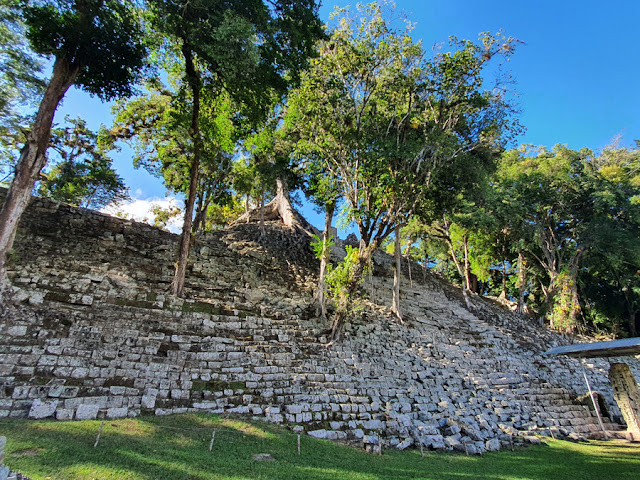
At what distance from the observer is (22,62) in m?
8.95

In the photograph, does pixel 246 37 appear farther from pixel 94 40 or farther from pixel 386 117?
pixel 386 117

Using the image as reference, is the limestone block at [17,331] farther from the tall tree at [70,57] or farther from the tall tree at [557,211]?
the tall tree at [557,211]

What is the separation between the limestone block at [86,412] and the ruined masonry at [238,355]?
0.02 m

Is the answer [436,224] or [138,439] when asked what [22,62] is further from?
[436,224]

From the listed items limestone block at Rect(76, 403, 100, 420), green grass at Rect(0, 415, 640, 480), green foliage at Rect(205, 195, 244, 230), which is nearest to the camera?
green grass at Rect(0, 415, 640, 480)

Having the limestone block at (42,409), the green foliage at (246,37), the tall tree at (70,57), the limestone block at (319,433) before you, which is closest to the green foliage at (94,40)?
the tall tree at (70,57)

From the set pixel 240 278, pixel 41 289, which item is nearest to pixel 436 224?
pixel 240 278

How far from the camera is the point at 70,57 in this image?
8.27 meters

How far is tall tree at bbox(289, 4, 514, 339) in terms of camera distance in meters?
12.7

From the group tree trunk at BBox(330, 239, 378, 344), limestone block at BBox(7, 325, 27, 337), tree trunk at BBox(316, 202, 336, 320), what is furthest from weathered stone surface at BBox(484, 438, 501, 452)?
limestone block at BBox(7, 325, 27, 337)

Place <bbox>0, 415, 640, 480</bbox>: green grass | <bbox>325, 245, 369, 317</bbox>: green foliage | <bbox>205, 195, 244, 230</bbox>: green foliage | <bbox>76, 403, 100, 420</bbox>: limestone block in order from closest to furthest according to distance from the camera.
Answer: <bbox>0, 415, 640, 480</bbox>: green grass
<bbox>76, 403, 100, 420</bbox>: limestone block
<bbox>325, 245, 369, 317</bbox>: green foliage
<bbox>205, 195, 244, 230</bbox>: green foliage

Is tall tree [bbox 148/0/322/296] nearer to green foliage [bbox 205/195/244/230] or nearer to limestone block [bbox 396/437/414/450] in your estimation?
limestone block [bbox 396/437/414/450]

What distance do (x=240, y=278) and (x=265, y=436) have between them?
7.01 m

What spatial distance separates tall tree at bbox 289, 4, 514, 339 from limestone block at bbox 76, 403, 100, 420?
783 cm
